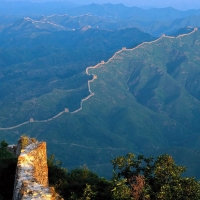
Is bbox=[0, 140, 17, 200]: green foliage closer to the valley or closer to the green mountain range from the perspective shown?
the green mountain range

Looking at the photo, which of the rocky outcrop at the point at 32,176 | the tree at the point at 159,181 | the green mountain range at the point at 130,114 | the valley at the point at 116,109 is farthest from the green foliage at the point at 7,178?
the valley at the point at 116,109

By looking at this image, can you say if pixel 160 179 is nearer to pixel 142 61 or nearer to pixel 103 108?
pixel 103 108

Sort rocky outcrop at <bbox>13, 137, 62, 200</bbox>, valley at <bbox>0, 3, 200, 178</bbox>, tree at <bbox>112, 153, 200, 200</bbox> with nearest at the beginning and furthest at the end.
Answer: rocky outcrop at <bbox>13, 137, 62, 200</bbox>, tree at <bbox>112, 153, 200, 200</bbox>, valley at <bbox>0, 3, 200, 178</bbox>

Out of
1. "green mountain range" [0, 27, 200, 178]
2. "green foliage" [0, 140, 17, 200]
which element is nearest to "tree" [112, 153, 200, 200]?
"green foliage" [0, 140, 17, 200]

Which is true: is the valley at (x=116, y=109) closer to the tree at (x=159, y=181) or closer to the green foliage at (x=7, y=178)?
the green foliage at (x=7, y=178)

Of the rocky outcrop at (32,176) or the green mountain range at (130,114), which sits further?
the green mountain range at (130,114)

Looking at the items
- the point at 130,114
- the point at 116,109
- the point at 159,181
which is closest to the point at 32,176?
the point at 159,181

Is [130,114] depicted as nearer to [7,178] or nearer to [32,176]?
[7,178]

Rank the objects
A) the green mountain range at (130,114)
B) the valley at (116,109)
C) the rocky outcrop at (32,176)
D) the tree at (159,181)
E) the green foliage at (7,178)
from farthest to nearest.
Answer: the valley at (116,109) → the green mountain range at (130,114) → the green foliage at (7,178) → the tree at (159,181) → the rocky outcrop at (32,176)
